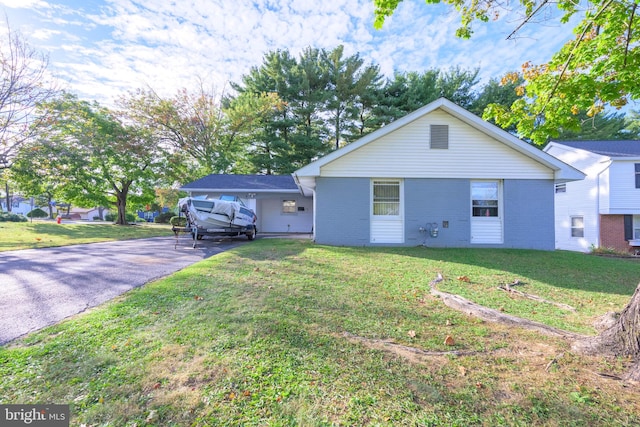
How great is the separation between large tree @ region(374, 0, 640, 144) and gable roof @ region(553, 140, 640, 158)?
13.8m

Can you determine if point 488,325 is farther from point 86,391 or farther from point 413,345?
point 86,391

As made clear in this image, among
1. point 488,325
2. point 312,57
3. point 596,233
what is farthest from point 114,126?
point 596,233

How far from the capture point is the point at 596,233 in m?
15.1

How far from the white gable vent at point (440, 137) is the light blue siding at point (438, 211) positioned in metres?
1.31

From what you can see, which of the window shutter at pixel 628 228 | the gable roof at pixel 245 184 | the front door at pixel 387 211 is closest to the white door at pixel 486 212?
the front door at pixel 387 211

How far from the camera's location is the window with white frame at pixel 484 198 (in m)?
10.1

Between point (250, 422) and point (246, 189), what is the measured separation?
50.2 feet

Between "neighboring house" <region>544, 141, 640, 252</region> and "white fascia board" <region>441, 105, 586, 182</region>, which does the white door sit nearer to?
"white fascia board" <region>441, 105, 586, 182</region>

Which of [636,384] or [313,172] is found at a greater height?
[313,172]

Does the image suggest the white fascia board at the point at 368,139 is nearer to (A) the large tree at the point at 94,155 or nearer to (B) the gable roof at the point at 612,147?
(B) the gable roof at the point at 612,147

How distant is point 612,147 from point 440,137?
13.8 meters

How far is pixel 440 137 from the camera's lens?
999 cm

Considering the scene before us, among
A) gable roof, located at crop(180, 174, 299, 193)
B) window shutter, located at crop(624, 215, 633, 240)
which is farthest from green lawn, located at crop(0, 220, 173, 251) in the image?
window shutter, located at crop(624, 215, 633, 240)

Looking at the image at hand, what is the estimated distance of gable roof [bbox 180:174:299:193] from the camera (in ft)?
53.5
